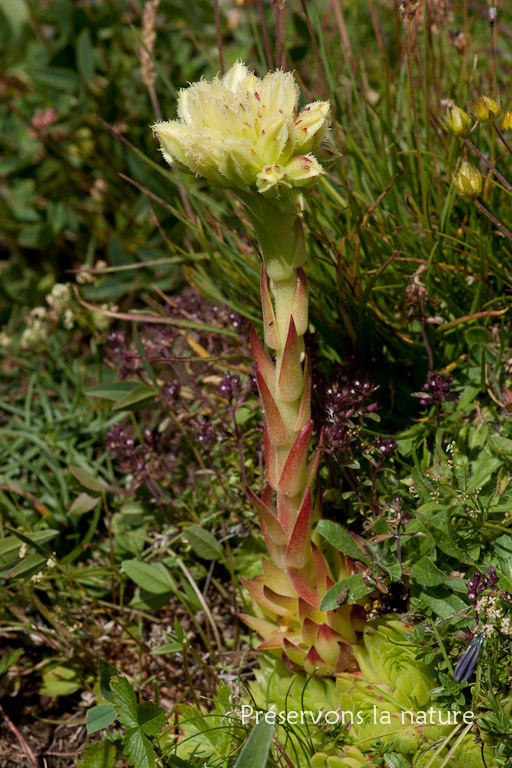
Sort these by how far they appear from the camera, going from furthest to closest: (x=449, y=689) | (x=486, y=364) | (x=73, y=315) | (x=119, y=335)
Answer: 1. (x=73, y=315)
2. (x=119, y=335)
3. (x=486, y=364)
4. (x=449, y=689)

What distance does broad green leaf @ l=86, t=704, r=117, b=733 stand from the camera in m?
1.58

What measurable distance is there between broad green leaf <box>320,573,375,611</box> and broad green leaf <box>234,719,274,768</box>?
0.39m

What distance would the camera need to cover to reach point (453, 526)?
5.40ft

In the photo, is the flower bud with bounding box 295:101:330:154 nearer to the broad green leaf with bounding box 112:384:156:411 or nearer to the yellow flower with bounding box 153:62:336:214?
the yellow flower with bounding box 153:62:336:214

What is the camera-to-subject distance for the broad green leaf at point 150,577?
1897 mm

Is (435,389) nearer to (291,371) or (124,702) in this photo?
(291,371)

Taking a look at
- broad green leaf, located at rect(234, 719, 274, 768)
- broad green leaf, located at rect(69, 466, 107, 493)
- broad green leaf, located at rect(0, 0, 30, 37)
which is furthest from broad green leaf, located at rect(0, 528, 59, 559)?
broad green leaf, located at rect(0, 0, 30, 37)

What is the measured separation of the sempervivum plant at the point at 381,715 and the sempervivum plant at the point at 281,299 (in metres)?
0.07

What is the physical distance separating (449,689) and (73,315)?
6.59 ft

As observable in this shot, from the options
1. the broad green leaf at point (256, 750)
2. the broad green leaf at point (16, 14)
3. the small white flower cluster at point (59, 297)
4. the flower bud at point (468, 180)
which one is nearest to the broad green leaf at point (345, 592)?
the broad green leaf at point (256, 750)

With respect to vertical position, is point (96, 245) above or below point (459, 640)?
above

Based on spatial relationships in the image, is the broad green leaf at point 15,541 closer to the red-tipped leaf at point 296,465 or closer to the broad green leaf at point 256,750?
the red-tipped leaf at point 296,465

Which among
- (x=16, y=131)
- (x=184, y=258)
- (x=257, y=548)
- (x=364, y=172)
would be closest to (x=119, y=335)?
(x=184, y=258)

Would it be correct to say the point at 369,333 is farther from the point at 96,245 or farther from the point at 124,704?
the point at 96,245
